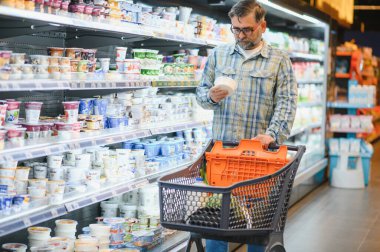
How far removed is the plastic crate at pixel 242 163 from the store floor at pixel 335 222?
238 cm

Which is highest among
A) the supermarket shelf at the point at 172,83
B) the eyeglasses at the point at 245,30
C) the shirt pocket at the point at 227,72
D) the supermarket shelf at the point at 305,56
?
the supermarket shelf at the point at 305,56

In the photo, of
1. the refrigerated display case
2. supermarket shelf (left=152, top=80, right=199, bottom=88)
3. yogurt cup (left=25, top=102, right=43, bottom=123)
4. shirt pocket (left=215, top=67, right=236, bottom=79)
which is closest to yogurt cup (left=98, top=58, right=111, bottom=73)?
the refrigerated display case

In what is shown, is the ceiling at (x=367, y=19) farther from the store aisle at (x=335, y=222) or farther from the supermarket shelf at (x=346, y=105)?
the store aisle at (x=335, y=222)

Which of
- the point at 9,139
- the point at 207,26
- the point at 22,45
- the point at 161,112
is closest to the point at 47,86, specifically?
the point at 9,139

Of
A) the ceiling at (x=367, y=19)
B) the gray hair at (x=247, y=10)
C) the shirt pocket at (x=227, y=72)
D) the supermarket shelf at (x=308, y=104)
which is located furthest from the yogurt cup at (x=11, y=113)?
the ceiling at (x=367, y=19)

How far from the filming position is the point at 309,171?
7910mm

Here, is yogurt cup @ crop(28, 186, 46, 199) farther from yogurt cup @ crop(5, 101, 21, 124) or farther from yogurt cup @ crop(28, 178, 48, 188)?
yogurt cup @ crop(5, 101, 21, 124)

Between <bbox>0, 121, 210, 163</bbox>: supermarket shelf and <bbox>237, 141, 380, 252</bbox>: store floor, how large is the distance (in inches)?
69.0

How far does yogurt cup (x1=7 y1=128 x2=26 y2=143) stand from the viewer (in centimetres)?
331

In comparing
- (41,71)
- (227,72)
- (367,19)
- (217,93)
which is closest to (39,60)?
(41,71)

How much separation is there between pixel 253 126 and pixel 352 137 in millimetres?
5964

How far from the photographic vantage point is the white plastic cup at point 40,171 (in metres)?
3.73

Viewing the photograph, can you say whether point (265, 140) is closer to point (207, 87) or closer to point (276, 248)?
point (276, 248)

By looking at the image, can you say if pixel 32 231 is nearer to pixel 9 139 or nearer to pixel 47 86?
pixel 9 139
